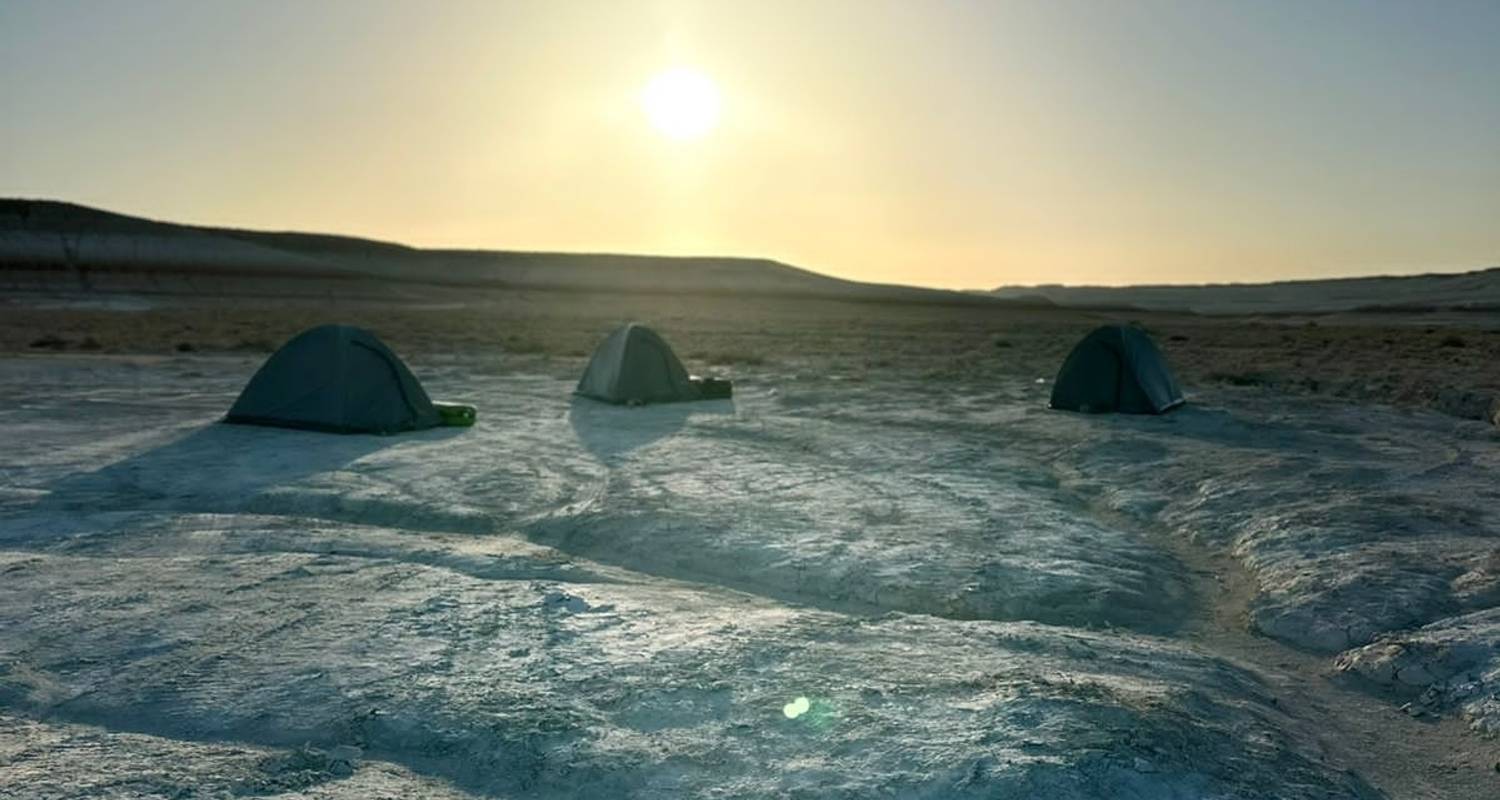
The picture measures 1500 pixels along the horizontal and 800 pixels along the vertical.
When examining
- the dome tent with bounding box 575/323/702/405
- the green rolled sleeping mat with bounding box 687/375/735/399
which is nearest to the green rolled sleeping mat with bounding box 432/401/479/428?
the dome tent with bounding box 575/323/702/405

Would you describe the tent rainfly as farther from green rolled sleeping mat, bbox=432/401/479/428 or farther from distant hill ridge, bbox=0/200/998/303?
distant hill ridge, bbox=0/200/998/303

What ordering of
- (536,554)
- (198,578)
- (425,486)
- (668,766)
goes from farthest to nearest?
(425,486)
(536,554)
(198,578)
(668,766)

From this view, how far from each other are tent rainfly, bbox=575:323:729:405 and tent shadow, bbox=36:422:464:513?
4128 millimetres

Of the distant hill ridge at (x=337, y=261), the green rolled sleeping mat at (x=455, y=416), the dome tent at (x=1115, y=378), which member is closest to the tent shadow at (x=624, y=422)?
the green rolled sleeping mat at (x=455, y=416)

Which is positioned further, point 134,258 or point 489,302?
point 134,258

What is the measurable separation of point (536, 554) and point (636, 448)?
5.40 metres

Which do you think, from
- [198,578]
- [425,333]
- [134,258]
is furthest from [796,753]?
[134,258]

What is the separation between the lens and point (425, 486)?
10.5m

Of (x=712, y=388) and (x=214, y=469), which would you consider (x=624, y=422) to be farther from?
(x=214, y=469)

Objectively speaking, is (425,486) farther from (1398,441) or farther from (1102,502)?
(1398,441)

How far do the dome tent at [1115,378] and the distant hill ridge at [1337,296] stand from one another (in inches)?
3571

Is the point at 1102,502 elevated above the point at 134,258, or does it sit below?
below

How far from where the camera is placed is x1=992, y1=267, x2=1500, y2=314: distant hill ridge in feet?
372

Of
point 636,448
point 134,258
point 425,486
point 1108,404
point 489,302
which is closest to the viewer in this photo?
point 425,486
